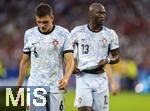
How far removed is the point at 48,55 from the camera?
8141 mm

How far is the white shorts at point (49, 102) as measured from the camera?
26.6ft

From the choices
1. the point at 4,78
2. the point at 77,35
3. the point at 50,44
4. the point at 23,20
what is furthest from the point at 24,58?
the point at 23,20

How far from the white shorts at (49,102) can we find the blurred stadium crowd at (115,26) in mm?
17757

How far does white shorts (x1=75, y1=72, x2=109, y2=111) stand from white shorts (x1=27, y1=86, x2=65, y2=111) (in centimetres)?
100

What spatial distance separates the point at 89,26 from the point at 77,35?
253 millimetres

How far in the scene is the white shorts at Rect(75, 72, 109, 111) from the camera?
30.1 feet

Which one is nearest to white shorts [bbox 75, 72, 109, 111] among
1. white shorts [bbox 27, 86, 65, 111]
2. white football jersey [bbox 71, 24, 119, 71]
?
white football jersey [bbox 71, 24, 119, 71]

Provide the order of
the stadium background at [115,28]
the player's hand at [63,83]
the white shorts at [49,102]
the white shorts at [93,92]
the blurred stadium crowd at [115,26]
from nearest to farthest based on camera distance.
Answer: the player's hand at [63,83]
the white shorts at [49,102]
the white shorts at [93,92]
the stadium background at [115,28]
the blurred stadium crowd at [115,26]

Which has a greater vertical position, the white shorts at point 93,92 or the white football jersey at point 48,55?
the white football jersey at point 48,55

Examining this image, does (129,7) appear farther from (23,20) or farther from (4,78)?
(4,78)

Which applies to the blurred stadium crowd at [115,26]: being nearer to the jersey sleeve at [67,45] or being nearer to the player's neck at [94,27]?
the player's neck at [94,27]

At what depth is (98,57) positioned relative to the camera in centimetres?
925

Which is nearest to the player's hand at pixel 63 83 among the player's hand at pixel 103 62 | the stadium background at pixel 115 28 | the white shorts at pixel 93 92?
the white shorts at pixel 93 92

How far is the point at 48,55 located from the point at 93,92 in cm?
142
